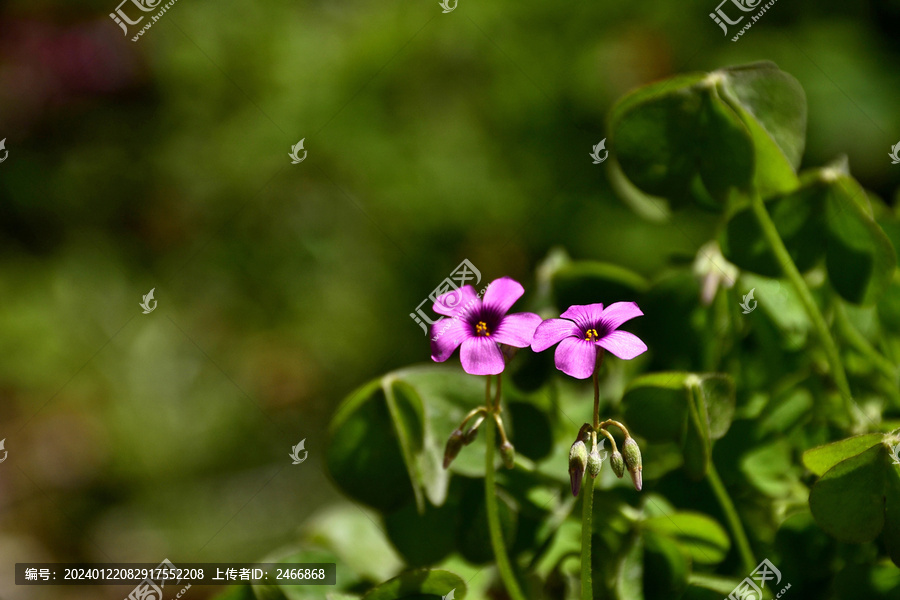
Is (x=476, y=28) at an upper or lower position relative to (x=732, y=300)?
upper

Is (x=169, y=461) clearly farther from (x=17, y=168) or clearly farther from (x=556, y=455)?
(x=556, y=455)

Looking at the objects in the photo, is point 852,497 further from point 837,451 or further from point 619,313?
point 619,313

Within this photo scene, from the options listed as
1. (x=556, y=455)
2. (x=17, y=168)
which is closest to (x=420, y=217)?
(x=17, y=168)

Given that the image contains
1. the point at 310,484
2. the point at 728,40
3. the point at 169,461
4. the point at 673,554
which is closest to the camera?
the point at 673,554
